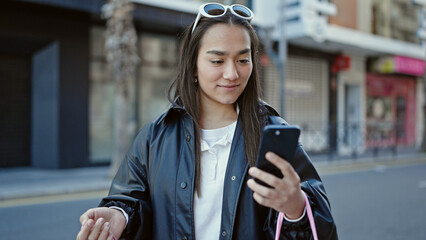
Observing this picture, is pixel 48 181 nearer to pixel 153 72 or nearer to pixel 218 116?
pixel 153 72

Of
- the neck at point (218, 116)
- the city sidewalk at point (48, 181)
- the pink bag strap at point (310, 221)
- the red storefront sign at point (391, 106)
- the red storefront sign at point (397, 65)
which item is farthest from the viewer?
the red storefront sign at point (391, 106)

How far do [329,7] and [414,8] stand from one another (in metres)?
9.25

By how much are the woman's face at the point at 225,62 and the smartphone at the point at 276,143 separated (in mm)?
418

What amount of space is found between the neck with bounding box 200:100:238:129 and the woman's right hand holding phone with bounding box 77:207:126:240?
1.60 ft

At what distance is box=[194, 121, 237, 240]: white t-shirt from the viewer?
63.3 inches

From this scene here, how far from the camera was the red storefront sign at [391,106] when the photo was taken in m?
19.9

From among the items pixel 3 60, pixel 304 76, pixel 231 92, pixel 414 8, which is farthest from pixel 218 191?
pixel 414 8

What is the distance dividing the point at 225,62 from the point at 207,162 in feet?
1.30

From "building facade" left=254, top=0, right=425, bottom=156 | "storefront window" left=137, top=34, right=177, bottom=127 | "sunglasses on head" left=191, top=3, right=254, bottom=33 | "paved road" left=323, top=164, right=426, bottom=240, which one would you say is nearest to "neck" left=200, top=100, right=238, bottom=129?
"sunglasses on head" left=191, top=3, right=254, bottom=33

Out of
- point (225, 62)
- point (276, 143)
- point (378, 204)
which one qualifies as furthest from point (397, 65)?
point (276, 143)

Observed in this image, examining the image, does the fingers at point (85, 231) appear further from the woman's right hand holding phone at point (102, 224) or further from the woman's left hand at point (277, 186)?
the woman's left hand at point (277, 186)

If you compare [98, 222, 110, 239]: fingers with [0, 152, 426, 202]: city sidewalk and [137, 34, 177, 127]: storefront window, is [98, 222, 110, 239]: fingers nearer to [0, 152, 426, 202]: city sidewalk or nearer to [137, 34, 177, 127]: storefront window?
[0, 152, 426, 202]: city sidewalk

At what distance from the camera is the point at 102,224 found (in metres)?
1.48

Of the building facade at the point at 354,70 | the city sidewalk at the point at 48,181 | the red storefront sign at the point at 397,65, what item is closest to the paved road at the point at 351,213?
the city sidewalk at the point at 48,181
